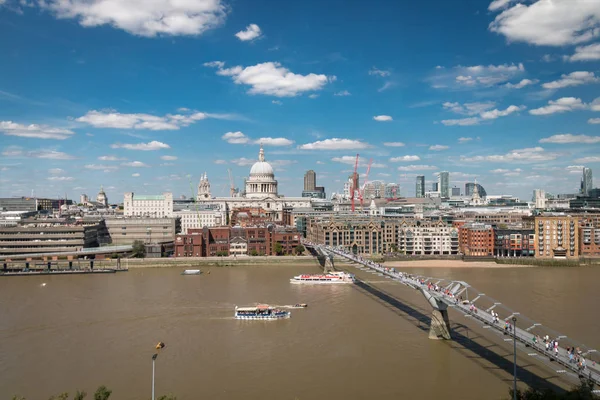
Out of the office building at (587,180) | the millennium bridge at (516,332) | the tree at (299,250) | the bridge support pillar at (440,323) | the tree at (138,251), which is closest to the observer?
the millennium bridge at (516,332)

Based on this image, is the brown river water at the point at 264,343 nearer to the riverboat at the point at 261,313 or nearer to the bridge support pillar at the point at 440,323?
the bridge support pillar at the point at 440,323

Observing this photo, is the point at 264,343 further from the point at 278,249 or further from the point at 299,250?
the point at 299,250

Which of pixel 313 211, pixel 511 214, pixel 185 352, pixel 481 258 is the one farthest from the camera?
pixel 313 211

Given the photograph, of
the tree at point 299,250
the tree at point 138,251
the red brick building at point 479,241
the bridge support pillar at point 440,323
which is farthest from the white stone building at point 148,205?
the bridge support pillar at point 440,323

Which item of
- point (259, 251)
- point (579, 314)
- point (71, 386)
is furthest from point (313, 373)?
point (259, 251)

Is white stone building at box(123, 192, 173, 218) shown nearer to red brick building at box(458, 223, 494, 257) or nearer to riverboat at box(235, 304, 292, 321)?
red brick building at box(458, 223, 494, 257)

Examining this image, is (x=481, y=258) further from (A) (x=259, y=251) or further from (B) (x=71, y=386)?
(B) (x=71, y=386)
